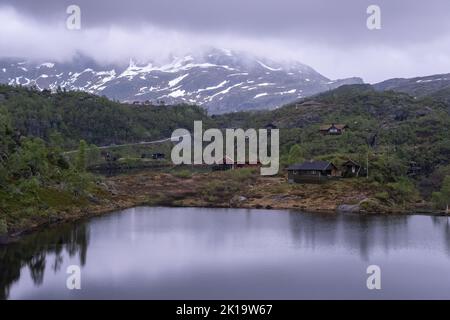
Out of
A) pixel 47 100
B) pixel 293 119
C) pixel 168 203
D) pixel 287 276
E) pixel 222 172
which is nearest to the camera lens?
pixel 287 276

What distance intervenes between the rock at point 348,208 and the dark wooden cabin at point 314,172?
12.3 m

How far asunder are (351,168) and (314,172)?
21.5ft

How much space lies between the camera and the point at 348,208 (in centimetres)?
7888

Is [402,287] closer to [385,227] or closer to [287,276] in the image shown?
[287,276]

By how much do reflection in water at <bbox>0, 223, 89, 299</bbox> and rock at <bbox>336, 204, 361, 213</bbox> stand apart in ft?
114

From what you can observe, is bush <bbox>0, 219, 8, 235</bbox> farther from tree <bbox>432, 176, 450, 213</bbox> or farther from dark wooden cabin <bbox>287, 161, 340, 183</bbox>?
tree <bbox>432, 176, 450, 213</bbox>

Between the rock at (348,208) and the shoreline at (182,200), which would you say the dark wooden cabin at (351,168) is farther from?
the rock at (348,208)

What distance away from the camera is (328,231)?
6112cm

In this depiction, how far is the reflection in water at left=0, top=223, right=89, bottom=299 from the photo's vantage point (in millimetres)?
41803

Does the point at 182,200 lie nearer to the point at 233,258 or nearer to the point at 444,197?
the point at 444,197

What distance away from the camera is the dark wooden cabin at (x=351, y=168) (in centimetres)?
9400

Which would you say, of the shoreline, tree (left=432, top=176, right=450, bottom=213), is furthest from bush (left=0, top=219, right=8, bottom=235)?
tree (left=432, top=176, right=450, bottom=213)
